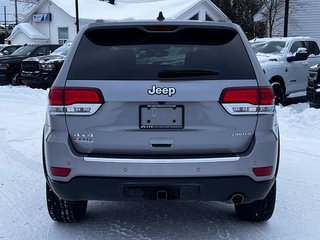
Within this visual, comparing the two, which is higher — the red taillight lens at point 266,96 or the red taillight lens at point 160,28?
the red taillight lens at point 160,28

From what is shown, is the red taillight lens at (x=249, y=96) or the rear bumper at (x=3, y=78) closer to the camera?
the red taillight lens at (x=249, y=96)

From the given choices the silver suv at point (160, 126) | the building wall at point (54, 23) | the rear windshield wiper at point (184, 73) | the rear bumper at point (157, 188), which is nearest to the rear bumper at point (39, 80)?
the silver suv at point (160, 126)

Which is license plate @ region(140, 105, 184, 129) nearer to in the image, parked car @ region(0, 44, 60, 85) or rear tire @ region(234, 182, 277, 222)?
rear tire @ region(234, 182, 277, 222)

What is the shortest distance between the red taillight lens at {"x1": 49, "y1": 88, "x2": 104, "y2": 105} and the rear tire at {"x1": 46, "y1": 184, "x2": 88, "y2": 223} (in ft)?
3.02

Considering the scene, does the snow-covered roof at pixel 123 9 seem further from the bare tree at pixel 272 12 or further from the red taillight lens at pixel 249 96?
the red taillight lens at pixel 249 96

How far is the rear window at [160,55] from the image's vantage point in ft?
11.5

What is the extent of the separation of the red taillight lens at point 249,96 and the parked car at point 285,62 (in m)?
8.42

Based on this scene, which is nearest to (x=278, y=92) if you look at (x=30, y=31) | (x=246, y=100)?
(x=246, y=100)

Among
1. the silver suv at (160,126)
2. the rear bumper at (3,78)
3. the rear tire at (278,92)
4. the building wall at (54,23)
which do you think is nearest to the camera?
the silver suv at (160,126)

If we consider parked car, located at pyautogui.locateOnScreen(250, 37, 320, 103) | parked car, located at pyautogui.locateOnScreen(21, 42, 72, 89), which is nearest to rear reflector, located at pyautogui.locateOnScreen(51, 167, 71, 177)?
parked car, located at pyautogui.locateOnScreen(250, 37, 320, 103)

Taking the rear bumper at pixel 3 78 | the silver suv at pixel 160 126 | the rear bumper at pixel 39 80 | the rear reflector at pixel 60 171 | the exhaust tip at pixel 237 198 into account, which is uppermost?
the silver suv at pixel 160 126

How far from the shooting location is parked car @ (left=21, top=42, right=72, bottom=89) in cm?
1603

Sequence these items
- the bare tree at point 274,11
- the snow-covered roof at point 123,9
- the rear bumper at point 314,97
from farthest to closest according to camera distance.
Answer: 1. the snow-covered roof at point 123,9
2. the bare tree at point 274,11
3. the rear bumper at point 314,97

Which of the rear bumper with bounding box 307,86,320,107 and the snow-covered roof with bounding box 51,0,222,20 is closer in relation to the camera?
the rear bumper with bounding box 307,86,320,107
